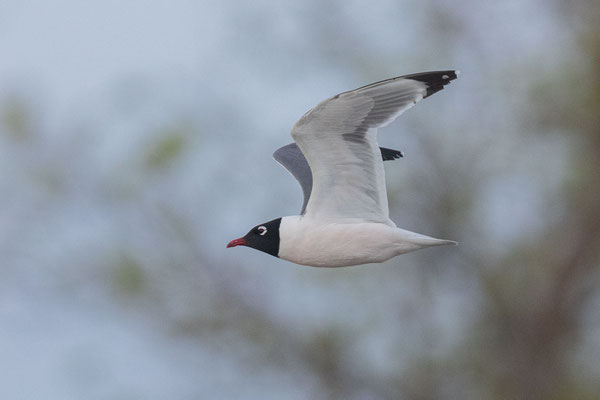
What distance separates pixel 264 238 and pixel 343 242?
12.3 inches

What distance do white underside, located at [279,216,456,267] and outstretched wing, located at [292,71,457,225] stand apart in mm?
93

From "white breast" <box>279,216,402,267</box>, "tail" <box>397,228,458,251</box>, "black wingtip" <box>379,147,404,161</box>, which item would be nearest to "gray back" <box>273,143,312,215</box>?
"black wingtip" <box>379,147,404,161</box>

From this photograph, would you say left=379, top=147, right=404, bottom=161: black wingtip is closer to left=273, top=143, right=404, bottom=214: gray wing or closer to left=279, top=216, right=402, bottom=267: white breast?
left=273, top=143, right=404, bottom=214: gray wing

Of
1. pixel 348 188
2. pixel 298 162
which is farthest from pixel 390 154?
pixel 348 188

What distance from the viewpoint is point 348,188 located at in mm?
3293

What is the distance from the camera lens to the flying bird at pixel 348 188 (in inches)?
119

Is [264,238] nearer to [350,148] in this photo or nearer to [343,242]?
[343,242]

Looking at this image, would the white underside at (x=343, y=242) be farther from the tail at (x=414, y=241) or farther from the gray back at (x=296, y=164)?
the gray back at (x=296, y=164)

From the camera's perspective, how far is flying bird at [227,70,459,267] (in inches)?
119

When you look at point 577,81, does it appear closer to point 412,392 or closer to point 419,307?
point 419,307

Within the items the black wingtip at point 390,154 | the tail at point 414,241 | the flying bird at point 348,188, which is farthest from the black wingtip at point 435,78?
the black wingtip at point 390,154

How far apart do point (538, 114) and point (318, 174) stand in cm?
330

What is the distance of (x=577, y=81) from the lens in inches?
231

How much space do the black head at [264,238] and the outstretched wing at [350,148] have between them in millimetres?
160
